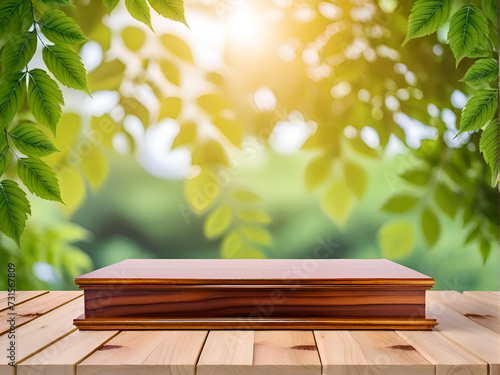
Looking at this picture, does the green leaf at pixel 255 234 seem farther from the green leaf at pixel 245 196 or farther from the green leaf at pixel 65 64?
the green leaf at pixel 65 64

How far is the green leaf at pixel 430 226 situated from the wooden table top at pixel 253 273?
0.37 meters

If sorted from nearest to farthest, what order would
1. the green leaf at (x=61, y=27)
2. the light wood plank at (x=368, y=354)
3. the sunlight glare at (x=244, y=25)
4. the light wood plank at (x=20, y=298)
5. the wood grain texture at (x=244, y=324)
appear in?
the light wood plank at (x=368, y=354) → the wood grain texture at (x=244, y=324) → the green leaf at (x=61, y=27) → the light wood plank at (x=20, y=298) → the sunlight glare at (x=244, y=25)

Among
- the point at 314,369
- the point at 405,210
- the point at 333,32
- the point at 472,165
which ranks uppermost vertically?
the point at 333,32

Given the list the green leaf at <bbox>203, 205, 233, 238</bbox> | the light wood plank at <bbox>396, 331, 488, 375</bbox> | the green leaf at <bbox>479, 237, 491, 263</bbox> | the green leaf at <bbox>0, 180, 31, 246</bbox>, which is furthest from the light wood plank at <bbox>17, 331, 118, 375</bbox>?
the green leaf at <bbox>479, 237, 491, 263</bbox>

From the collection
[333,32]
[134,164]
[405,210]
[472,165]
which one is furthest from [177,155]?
[472,165]

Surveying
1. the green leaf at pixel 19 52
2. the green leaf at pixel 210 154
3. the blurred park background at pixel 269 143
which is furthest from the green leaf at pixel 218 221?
the green leaf at pixel 19 52

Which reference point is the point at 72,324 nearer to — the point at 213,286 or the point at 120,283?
the point at 120,283

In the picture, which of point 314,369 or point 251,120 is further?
point 251,120

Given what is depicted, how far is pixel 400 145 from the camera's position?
1.28 m

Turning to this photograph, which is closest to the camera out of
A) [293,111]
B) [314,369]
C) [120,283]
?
[314,369]

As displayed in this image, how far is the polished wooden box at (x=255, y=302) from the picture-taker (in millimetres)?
761

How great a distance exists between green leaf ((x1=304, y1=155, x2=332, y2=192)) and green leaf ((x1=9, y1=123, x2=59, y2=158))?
0.65 meters

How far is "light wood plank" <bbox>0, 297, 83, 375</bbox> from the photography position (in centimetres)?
64

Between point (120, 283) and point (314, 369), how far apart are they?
1.11ft
